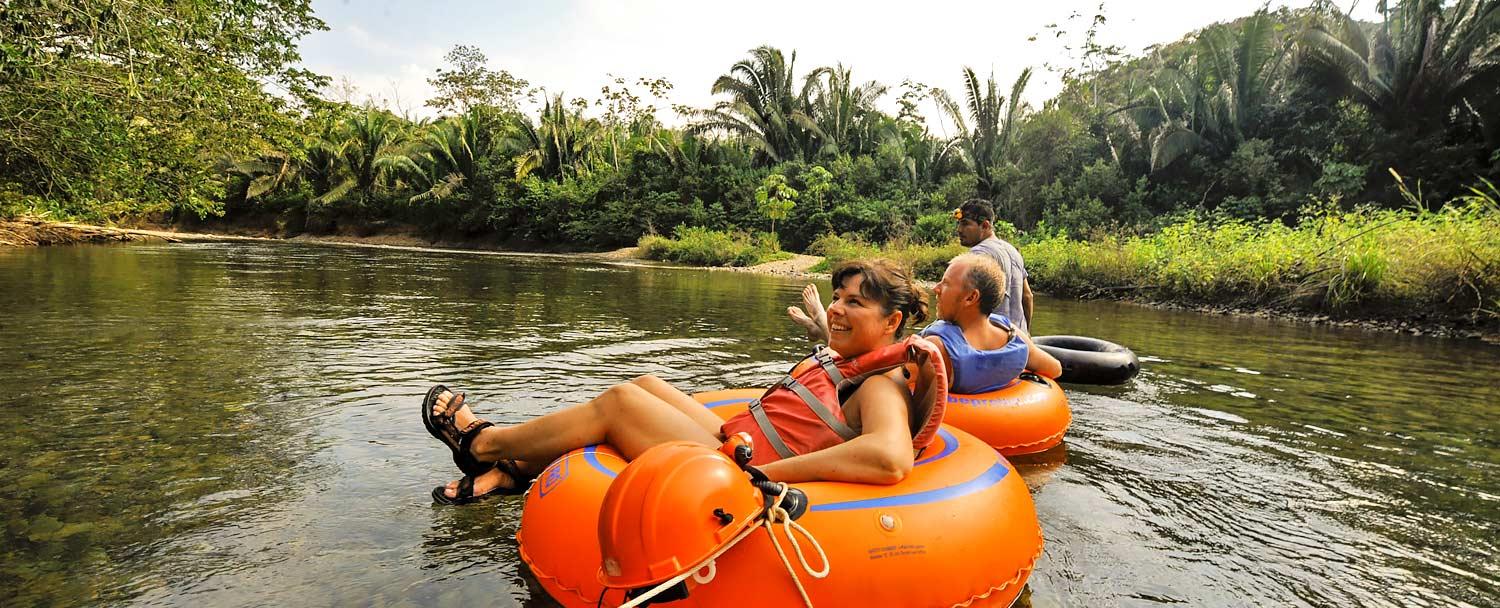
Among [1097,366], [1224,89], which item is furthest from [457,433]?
[1224,89]

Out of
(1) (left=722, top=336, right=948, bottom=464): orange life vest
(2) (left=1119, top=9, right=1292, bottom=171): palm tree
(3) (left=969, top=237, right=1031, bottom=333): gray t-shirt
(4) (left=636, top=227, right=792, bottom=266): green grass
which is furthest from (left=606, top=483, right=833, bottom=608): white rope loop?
(2) (left=1119, top=9, right=1292, bottom=171): palm tree

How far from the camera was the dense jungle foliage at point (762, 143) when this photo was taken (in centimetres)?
1099

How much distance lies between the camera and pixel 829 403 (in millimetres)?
2838

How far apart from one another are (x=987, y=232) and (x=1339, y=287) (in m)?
10.00

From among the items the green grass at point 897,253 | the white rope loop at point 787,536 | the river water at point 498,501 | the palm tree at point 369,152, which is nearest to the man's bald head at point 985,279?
the river water at point 498,501

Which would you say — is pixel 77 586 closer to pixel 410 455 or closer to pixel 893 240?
pixel 410 455

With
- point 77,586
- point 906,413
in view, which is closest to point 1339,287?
point 906,413

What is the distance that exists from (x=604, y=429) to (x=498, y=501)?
3.71 feet

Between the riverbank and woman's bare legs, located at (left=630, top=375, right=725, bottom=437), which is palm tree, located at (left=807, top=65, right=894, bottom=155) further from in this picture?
woman's bare legs, located at (left=630, top=375, right=725, bottom=437)

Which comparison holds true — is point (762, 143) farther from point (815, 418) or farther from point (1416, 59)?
point (815, 418)

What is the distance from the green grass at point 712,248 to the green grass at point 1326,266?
455 inches

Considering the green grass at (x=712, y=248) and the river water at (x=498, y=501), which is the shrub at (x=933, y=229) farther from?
the river water at (x=498, y=501)

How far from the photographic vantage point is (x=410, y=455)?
14.7 feet

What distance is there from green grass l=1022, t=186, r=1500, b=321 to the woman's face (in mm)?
11567
